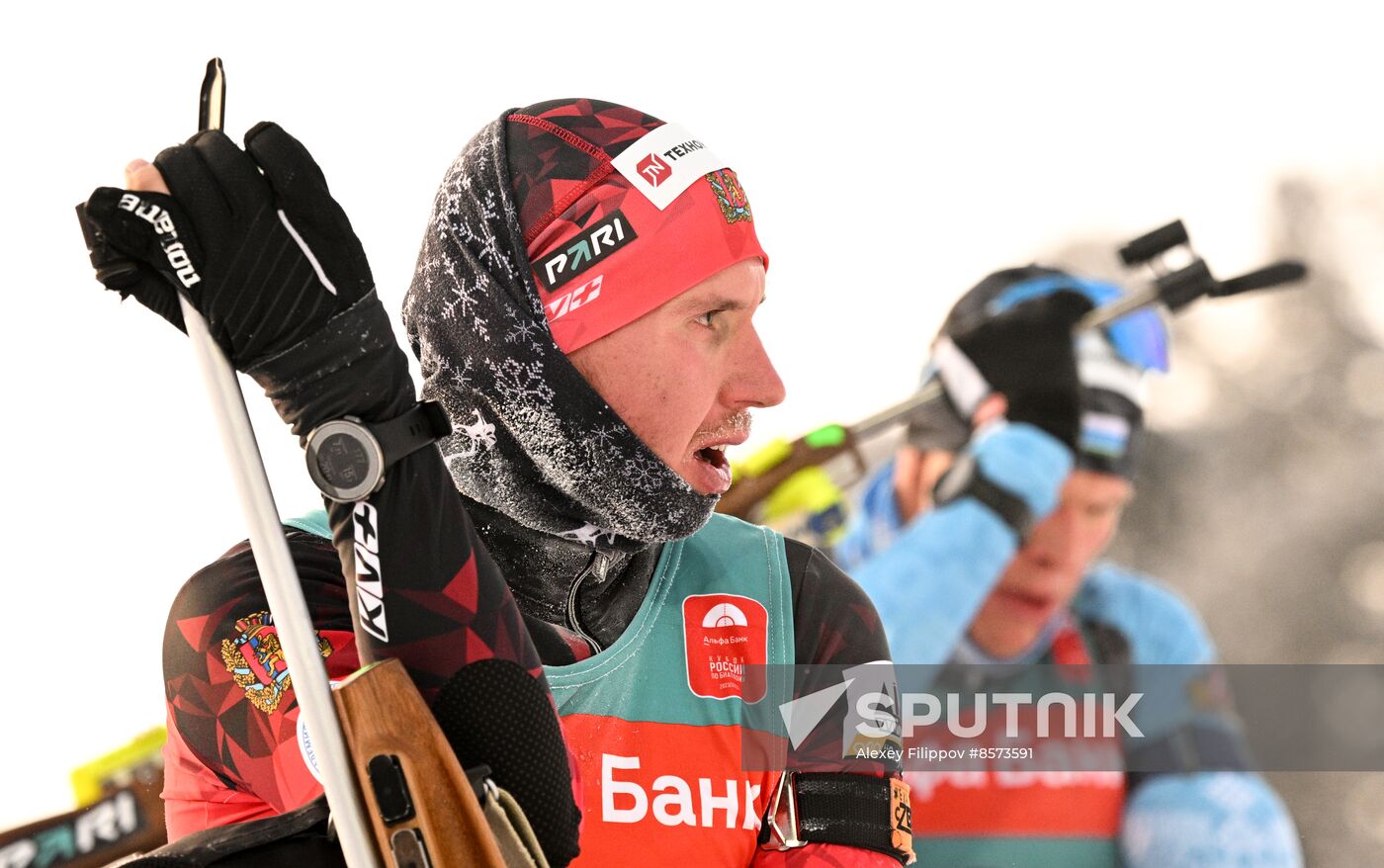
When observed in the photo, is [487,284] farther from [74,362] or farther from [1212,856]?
[1212,856]

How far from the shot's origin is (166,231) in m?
0.72

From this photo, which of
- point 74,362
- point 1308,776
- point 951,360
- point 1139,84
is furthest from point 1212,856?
point 74,362

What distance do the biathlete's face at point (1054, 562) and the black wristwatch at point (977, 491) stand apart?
0.04 meters

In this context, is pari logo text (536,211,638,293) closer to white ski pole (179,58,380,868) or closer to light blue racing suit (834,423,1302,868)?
white ski pole (179,58,380,868)

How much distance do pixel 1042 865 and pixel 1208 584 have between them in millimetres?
745

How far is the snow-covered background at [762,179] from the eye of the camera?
2025 mm

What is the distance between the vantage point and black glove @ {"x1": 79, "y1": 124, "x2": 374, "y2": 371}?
2.37 feet

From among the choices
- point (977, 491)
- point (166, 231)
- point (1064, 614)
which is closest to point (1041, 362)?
point (977, 491)

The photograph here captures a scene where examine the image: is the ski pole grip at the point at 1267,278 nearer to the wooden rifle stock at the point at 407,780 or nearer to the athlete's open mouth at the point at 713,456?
the athlete's open mouth at the point at 713,456

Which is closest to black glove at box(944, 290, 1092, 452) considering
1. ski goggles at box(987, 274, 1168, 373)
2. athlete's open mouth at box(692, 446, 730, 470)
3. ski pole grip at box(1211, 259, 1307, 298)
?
ski goggles at box(987, 274, 1168, 373)

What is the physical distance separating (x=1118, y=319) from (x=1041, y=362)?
0.66 feet

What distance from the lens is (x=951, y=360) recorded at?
2.93m

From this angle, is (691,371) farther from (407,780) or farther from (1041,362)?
(1041,362)

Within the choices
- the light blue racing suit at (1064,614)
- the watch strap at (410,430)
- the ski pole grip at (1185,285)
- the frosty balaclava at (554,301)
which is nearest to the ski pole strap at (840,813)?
the frosty balaclava at (554,301)
